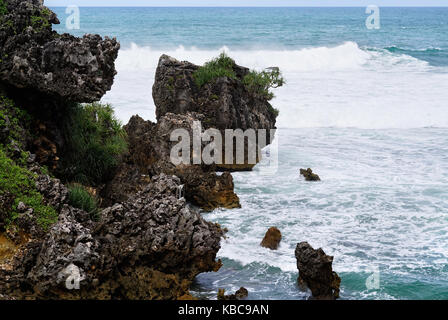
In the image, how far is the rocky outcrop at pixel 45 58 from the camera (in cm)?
1030

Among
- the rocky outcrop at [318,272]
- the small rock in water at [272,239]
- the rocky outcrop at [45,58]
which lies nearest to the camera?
the rocky outcrop at [318,272]

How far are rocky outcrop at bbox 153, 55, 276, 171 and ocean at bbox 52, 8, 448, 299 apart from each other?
165cm

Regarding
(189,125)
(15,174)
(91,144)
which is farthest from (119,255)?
(189,125)

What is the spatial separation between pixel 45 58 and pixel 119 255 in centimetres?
424

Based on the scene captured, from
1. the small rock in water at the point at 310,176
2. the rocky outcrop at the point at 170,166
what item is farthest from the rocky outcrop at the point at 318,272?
the small rock in water at the point at 310,176

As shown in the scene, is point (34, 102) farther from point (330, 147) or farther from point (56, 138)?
point (330, 147)

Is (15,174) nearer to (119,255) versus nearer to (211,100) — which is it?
(119,255)

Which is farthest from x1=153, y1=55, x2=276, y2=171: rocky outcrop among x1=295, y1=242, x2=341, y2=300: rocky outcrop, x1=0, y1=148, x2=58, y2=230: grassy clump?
x1=0, y1=148, x2=58, y2=230: grassy clump

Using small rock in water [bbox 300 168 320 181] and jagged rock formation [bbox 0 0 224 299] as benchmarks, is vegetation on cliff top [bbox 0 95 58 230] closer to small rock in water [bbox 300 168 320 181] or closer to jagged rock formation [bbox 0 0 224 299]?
jagged rock formation [bbox 0 0 224 299]

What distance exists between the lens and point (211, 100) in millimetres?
17781

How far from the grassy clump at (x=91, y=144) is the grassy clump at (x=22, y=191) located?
2.33 m

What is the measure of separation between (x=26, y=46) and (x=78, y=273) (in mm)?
4782

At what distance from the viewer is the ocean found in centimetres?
1101

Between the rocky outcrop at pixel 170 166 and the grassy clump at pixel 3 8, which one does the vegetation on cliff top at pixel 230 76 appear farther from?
the grassy clump at pixel 3 8
